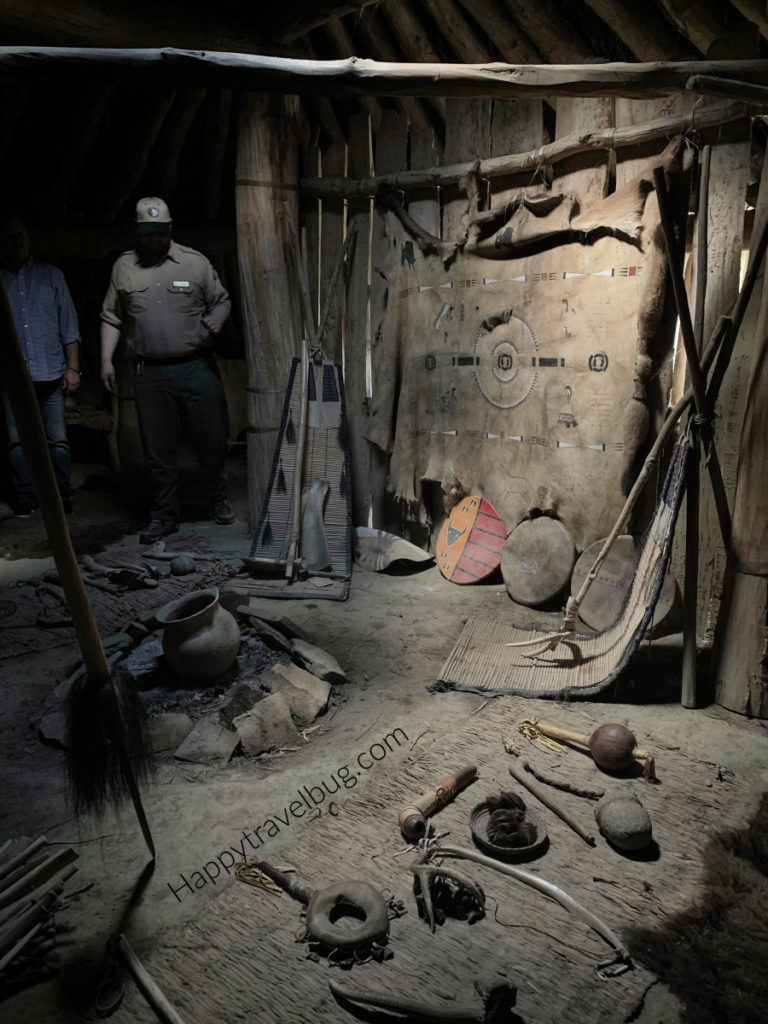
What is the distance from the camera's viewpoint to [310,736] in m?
2.79

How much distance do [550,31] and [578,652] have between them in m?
3.19

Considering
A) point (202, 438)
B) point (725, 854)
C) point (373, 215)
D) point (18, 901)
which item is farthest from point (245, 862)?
point (373, 215)

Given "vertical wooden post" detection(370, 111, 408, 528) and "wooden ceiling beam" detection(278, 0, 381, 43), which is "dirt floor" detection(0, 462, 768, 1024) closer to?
"vertical wooden post" detection(370, 111, 408, 528)

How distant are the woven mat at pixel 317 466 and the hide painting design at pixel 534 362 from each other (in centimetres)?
33

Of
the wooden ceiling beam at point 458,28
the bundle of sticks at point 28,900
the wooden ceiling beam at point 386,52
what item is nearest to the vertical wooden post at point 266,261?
the wooden ceiling beam at point 386,52

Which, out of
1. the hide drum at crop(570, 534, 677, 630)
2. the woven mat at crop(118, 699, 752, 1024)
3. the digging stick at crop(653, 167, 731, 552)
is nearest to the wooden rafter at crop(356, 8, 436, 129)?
the digging stick at crop(653, 167, 731, 552)

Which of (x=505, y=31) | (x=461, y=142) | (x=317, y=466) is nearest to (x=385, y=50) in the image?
(x=461, y=142)

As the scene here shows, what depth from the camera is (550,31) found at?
143 inches

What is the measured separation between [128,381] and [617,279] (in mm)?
4686

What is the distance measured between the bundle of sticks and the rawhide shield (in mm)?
2811

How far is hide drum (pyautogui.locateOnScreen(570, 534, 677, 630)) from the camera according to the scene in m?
3.43

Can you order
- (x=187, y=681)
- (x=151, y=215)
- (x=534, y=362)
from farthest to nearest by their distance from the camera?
(x=151, y=215) → (x=534, y=362) → (x=187, y=681)

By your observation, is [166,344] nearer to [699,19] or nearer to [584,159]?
[584,159]

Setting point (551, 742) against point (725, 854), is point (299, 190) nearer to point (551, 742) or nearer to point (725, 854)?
point (551, 742)
